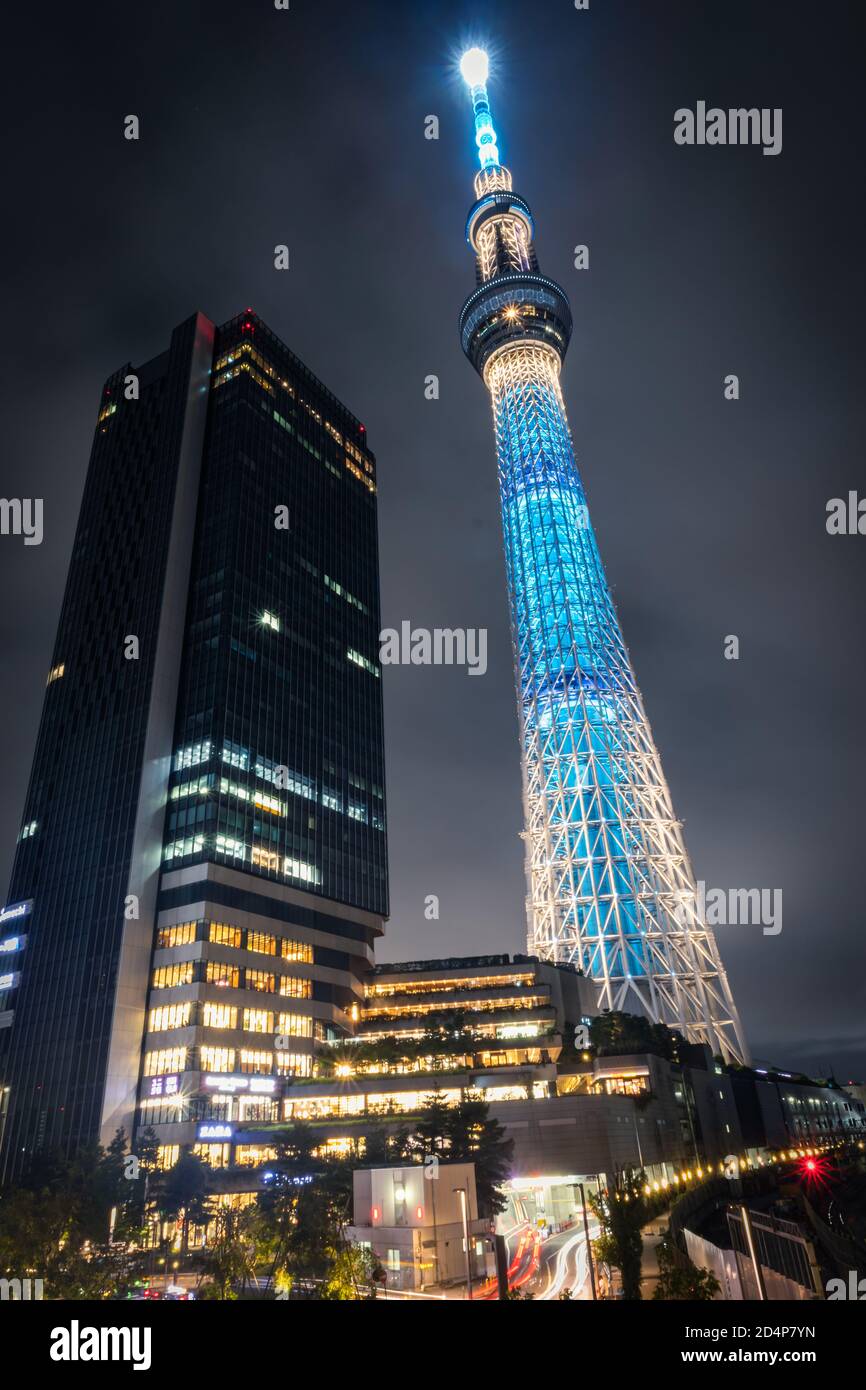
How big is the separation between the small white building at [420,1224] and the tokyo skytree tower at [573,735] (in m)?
85.1

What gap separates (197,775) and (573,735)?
68.2 m

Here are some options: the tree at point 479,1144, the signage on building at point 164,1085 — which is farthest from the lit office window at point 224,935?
the tree at point 479,1144

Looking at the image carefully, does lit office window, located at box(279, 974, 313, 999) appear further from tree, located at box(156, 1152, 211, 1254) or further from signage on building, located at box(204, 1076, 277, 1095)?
tree, located at box(156, 1152, 211, 1254)

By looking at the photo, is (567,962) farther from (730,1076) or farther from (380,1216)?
(380,1216)

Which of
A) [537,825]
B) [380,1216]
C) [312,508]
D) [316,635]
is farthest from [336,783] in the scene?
[380,1216]

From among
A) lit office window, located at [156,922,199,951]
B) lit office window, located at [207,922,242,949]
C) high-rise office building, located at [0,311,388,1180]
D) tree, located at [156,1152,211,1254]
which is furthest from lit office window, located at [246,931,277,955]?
tree, located at [156,1152,211,1254]

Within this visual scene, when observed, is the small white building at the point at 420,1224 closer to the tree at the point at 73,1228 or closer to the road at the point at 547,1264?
the road at the point at 547,1264

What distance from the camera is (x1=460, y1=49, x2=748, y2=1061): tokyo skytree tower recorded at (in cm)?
12825

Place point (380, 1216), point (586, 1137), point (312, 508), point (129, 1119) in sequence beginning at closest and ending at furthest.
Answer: point (380, 1216) < point (586, 1137) < point (129, 1119) < point (312, 508)

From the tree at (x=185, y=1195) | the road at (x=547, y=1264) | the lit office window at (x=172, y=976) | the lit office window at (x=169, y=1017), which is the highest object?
the lit office window at (x=172, y=976)

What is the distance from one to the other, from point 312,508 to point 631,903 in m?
82.6

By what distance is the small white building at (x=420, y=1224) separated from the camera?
4219 centimetres

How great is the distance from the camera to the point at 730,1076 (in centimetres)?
11744

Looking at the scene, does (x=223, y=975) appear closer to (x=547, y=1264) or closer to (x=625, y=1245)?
(x=547, y=1264)
